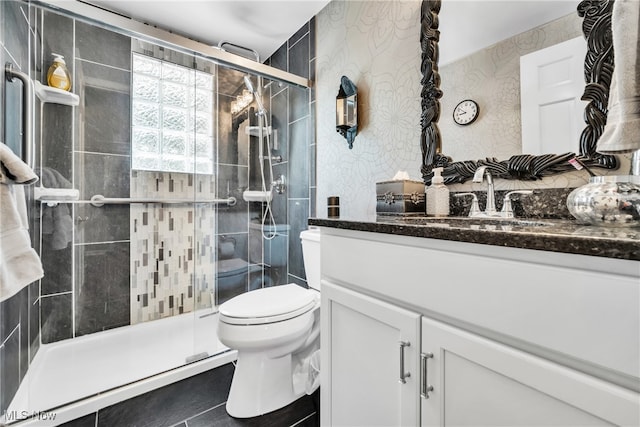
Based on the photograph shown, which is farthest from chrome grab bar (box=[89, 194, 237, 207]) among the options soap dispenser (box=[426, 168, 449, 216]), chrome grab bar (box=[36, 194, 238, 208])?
soap dispenser (box=[426, 168, 449, 216])

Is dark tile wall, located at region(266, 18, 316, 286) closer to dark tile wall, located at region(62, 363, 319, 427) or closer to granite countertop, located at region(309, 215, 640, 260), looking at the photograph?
dark tile wall, located at region(62, 363, 319, 427)

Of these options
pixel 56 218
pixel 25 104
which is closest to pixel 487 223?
pixel 25 104

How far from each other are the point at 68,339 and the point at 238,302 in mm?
1204

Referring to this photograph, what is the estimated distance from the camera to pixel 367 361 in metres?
0.77

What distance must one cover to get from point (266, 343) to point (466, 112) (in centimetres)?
124

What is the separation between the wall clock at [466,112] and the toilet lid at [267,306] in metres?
1.02

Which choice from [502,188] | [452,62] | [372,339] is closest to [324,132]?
[452,62]

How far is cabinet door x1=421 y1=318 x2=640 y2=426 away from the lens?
411 millimetres

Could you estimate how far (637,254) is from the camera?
1.19 ft

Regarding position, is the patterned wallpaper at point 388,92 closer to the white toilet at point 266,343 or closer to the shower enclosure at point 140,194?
the shower enclosure at point 140,194

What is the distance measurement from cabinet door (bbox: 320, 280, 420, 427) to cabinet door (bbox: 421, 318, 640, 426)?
0.04 metres

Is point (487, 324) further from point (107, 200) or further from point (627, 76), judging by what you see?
point (107, 200)

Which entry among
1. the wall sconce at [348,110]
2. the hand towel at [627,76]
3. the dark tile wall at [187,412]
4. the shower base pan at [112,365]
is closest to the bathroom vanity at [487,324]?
the hand towel at [627,76]

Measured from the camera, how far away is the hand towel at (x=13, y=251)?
0.83 metres
